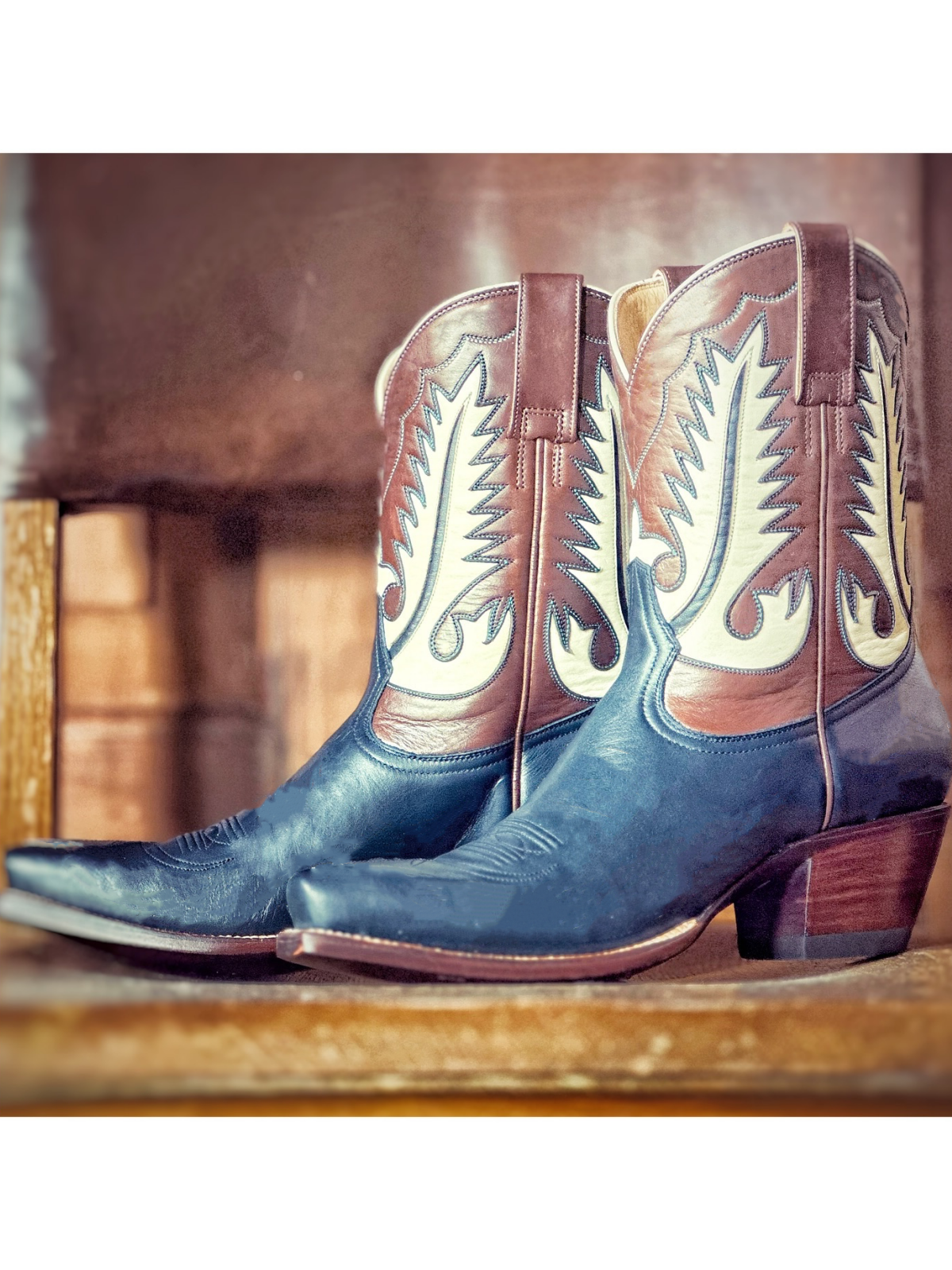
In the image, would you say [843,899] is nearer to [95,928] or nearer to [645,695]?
[645,695]

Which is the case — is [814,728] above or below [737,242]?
below

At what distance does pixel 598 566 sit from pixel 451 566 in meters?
0.15

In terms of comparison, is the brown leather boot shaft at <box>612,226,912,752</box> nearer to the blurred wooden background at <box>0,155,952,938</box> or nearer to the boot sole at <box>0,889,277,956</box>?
the boot sole at <box>0,889,277,956</box>

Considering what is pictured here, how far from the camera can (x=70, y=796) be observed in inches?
76.0

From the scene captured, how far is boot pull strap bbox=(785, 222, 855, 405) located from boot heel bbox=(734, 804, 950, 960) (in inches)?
15.6

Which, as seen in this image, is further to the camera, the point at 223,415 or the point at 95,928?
the point at 223,415

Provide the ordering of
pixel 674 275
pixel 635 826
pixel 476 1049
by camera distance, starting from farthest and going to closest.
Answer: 1. pixel 674 275
2. pixel 635 826
3. pixel 476 1049

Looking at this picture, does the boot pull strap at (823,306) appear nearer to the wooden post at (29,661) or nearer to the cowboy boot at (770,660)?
the cowboy boot at (770,660)

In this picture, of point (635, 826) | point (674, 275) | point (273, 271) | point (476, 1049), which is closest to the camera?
point (476, 1049)

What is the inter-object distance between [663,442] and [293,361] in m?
1.00

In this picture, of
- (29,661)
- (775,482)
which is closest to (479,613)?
(775,482)

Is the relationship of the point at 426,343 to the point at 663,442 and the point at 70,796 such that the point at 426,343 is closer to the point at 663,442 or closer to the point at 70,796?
the point at 663,442

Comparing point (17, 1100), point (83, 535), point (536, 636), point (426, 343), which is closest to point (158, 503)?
point (83, 535)

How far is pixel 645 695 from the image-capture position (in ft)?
3.48
